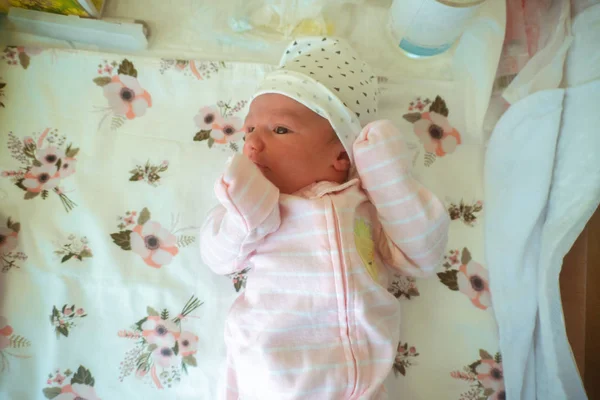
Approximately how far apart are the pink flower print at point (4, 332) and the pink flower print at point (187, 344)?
1.17ft

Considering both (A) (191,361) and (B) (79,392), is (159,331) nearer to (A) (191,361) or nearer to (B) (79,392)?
(A) (191,361)

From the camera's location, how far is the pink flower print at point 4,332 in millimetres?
790

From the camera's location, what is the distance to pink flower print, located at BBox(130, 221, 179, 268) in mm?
868

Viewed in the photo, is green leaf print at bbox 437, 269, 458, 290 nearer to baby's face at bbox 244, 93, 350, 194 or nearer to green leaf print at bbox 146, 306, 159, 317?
baby's face at bbox 244, 93, 350, 194

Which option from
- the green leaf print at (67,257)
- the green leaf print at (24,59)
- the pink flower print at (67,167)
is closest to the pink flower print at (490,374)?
the green leaf print at (67,257)

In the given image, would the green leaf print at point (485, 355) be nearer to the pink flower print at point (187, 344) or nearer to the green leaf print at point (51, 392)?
the pink flower print at point (187, 344)

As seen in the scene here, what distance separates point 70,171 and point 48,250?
19 centimetres

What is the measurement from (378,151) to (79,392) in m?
0.81

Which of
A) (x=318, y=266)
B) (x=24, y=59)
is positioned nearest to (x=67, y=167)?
(x=24, y=59)

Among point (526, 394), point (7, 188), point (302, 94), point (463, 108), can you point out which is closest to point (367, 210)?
point (302, 94)

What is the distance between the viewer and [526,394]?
83 cm

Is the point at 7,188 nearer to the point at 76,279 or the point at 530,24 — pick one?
the point at 76,279

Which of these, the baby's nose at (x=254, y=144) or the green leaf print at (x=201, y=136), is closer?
the baby's nose at (x=254, y=144)

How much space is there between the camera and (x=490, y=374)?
84 centimetres
